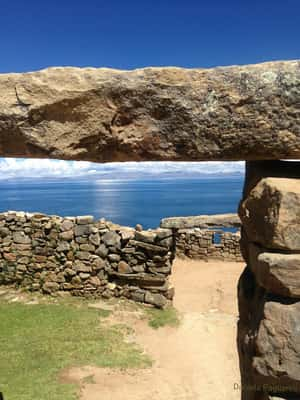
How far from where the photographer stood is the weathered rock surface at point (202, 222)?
1381cm

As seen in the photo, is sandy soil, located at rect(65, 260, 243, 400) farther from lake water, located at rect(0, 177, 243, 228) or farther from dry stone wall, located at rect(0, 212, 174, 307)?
lake water, located at rect(0, 177, 243, 228)

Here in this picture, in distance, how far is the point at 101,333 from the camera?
27.3 ft

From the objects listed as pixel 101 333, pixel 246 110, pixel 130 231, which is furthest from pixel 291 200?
pixel 130 231

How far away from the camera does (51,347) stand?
7.62 metres

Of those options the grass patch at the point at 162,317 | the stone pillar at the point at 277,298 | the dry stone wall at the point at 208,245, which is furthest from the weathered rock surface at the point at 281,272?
the dry stone wall at the point at 208,245

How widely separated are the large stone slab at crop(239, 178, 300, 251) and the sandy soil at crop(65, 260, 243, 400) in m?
4.72

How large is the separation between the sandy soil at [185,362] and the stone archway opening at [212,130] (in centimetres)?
416

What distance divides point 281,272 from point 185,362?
5.80 m

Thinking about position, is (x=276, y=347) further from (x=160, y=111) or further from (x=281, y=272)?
(x=160, y=111)

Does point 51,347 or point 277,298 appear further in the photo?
point 51,347

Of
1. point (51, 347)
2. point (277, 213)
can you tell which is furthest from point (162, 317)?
point (277, 213)

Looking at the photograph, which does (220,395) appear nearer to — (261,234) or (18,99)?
(261,234)

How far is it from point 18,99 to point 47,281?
29.3ft

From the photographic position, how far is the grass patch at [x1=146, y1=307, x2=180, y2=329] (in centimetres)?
911
